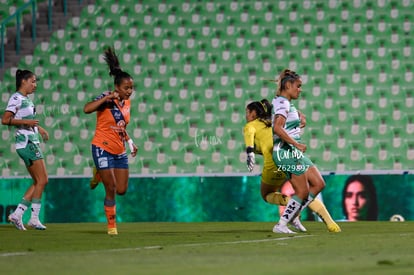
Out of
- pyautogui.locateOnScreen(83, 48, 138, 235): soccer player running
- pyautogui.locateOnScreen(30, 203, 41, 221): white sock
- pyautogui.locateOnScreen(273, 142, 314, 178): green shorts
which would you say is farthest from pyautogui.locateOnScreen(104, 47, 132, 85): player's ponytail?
pyautogui.locateOnScreen(30, 203, 41, 221): white sock

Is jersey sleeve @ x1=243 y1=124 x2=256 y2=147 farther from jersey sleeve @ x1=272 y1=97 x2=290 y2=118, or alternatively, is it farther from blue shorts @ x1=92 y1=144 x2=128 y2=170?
blue shorts @ x1=92 y1=144 x2=128 y2=170

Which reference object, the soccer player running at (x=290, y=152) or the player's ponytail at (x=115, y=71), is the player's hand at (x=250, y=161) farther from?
the player's ponytail at (x=115, y=71)

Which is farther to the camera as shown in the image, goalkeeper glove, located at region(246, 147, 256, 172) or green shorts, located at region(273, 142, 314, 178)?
goalkeeper glove, located at region(246, 147, 256, 172)

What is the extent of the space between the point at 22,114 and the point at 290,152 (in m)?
3.91

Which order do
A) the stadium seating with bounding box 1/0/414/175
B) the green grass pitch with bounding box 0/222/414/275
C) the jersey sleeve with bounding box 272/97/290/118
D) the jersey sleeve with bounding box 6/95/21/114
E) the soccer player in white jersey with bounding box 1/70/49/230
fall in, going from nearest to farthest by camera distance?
the green grass pitch with bounding box 0/222/414/275 → the jersey sleeve with bounding box 272/97/290/118 → the jersey sleeve with bounding box 6/95/21/114 → the soccer player in white jersey with bounding box 1/70/49/230 → the stadium seating with bounding box 1/0/414/175

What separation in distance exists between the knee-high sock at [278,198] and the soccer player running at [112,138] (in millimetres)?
2154

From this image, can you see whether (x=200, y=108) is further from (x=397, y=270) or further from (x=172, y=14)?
(x=397, y=270)

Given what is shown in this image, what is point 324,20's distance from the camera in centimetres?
2281

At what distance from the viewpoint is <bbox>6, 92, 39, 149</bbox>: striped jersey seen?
43.5 ft

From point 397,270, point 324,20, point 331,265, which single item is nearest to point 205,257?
point 331,265

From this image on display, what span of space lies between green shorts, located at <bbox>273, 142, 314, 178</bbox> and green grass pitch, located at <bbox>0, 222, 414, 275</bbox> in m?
0.77

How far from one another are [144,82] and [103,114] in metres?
10.7

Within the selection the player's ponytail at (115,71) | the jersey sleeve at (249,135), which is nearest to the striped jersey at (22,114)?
the player's ponytail at (115,71)

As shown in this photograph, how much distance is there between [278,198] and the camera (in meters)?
13.0
